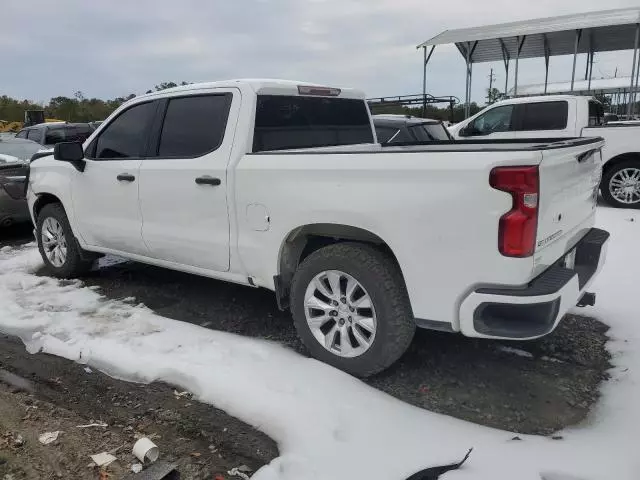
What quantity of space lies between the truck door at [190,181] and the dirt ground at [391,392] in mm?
664

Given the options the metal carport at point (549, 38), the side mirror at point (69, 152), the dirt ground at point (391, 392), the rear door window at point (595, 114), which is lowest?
the dirt ground at point (391, 392)

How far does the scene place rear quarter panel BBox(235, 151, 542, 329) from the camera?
277 centimetres

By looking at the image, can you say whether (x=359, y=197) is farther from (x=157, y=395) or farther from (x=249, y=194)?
(x=157, y=395)

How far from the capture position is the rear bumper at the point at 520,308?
277cm

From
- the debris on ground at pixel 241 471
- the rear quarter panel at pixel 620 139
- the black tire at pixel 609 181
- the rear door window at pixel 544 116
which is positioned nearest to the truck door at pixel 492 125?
the rear door window at pixel 544 116

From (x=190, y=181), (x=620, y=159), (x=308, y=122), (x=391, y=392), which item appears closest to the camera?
(x=391, y=392)

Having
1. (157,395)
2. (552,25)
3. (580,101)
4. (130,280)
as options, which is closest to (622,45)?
(552,25)

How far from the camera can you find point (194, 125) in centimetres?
427

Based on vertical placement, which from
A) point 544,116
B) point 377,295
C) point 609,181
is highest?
point 544,116

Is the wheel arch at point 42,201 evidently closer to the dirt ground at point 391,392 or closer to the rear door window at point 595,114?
the dirt ground at point 391,392

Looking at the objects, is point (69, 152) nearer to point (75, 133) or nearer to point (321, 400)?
point (321, 400)

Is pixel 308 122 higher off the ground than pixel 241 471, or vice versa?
pixel 308 122

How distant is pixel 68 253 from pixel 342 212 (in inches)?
142

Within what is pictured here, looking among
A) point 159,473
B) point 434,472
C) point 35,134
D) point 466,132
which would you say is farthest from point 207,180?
point 35,134
